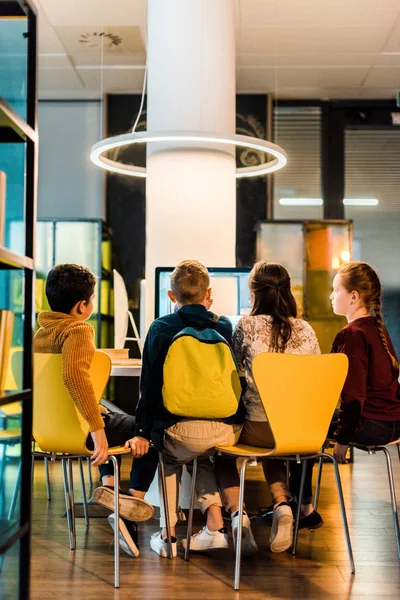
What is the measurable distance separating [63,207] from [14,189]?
5010 millimetres

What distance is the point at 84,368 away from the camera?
113 inches

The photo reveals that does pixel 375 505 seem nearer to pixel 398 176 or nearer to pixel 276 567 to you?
pixel 276 567

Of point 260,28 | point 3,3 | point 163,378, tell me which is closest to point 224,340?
point 163,378

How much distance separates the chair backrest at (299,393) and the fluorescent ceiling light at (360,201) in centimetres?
463

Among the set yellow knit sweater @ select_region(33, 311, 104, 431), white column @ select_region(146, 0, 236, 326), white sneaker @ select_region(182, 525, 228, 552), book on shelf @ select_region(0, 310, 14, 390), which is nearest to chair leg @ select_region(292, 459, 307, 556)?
white sneaker @ select_region(182, 525, 228, 552)

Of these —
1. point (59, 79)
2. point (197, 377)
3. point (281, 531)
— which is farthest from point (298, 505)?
point (59, 79)

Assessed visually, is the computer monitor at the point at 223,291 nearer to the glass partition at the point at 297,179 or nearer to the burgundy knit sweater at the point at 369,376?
the burgundy knit sweater at the point at 369,376

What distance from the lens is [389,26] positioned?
5.66 m

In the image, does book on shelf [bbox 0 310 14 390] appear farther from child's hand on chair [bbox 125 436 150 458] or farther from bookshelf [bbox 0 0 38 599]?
child's hand on chair [bbox 125 436 150 458]

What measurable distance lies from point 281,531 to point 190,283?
1040mm

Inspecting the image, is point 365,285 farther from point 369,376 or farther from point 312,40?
point 312,40

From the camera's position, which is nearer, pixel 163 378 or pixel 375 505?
pixel 163 378

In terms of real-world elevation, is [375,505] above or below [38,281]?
below

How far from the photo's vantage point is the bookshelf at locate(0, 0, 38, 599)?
7.05 feet
